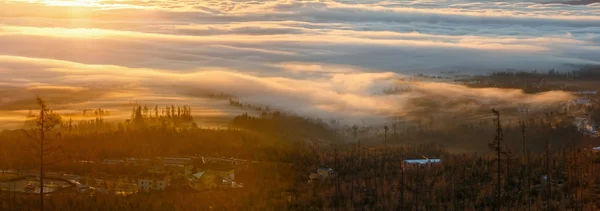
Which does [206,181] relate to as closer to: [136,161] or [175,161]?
[175,161]

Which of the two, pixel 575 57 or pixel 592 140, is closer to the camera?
pixel 592 140

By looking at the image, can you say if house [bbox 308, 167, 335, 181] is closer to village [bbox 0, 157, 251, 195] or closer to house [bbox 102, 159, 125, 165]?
village [bbox 0, 157, 251, 195]

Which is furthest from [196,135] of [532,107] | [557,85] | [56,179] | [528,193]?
[557,85]

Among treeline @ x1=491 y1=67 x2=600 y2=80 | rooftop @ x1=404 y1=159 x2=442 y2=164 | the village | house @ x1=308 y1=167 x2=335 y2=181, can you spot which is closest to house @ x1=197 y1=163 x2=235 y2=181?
the village

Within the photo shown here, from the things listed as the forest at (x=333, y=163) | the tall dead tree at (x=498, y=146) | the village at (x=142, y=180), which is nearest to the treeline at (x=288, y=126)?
the forest at (x=333, y=163)

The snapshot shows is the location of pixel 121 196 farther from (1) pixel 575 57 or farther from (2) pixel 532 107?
(1) pixel 575 57

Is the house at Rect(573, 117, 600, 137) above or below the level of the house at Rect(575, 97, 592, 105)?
below

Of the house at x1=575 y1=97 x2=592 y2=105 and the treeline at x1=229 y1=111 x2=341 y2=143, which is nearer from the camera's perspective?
the treeline at x1=229 y1=111 x2=341 y2=143
